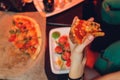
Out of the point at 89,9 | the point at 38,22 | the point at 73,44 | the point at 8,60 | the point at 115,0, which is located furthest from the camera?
the point at 89,9

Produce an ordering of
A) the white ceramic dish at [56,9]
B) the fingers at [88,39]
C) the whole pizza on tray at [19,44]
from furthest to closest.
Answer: the white ceramic dish at [56,9] → the whole pizza on tray at [19,44] → the fingers at [88,39]

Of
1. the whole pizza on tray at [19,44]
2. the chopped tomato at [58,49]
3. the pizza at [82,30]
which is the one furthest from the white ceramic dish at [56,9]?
the pizza at [82,30]

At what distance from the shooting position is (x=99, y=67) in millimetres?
1172

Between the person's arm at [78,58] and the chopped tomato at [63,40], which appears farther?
the chopped tomato at [63,40]

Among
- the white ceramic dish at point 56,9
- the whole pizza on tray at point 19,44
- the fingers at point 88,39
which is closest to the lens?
the fingers at point 88,39

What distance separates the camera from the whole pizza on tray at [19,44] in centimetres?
107

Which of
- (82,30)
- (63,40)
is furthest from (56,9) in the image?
(82,30)

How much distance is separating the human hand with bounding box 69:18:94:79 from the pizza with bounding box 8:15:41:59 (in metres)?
0.22

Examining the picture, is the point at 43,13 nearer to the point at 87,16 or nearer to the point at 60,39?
the point at 60,39

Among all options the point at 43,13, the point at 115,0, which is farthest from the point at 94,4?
the point at 43,13

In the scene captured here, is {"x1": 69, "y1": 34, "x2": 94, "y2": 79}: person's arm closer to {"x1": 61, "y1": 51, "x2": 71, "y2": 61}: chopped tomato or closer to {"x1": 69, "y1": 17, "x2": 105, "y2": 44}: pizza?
{"x1": 69, "y1": 17, "x2": 105, "y2": 44}: pizza

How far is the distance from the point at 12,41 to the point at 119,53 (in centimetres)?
50

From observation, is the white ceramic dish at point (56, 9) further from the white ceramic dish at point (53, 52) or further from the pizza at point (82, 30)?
the pizza at point (82, 30)

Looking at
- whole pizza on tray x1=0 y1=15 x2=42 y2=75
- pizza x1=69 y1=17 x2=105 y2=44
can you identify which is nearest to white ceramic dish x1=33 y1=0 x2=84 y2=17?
whole pizza on tray x1=0 y1=15 x2=42 y2=75
